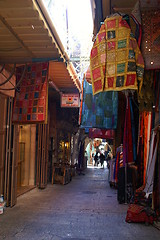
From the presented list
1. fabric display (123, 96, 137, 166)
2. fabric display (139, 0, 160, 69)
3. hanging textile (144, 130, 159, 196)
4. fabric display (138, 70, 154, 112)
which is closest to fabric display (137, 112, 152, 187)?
fabric display (123, 96, 137, 166)

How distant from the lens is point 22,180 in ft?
39.5

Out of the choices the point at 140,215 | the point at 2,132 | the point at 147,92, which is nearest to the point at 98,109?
the point at 2,132

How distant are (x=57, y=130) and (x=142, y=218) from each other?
9.17 metres

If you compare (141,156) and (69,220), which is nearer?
(69,220)

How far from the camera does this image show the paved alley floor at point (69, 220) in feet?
18.4

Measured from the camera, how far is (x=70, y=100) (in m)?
11.3

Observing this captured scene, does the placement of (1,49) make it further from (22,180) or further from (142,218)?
(22,180)

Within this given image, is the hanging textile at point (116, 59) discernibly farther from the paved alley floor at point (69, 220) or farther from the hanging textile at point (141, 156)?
the hanging textile at point (141, 156)

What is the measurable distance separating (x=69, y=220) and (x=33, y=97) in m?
3.17

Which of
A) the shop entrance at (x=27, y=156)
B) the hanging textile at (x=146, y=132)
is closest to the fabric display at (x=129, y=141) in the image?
the hanging textile at (x=146, y=132)

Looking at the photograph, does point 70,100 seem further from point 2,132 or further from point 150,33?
point 150,33

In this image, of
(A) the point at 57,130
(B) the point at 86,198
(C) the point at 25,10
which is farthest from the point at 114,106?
(A) the point at 57,130

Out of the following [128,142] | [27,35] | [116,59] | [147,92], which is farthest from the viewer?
[128,142]

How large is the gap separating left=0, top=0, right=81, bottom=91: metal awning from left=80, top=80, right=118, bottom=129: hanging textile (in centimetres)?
153
